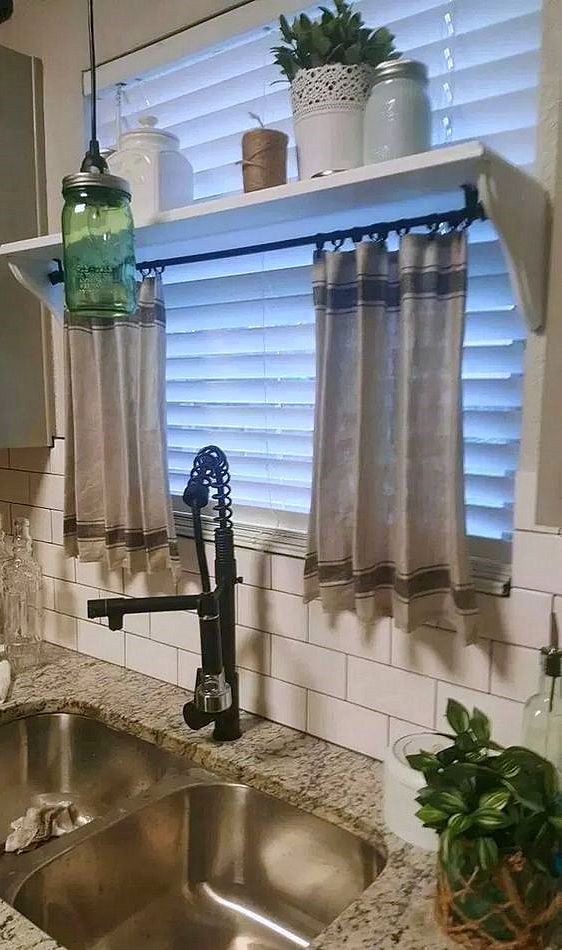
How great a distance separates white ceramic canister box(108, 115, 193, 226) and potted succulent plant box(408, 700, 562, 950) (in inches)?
37.3

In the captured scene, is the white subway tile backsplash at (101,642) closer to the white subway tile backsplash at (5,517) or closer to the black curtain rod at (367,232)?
the white subway tile backsplash at (5,517)

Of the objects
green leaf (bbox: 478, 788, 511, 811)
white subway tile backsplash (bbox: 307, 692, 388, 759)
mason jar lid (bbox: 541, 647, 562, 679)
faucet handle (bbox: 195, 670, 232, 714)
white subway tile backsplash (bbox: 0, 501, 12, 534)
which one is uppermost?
white subway tile backsplash (bbox: 0, 501, 12, 534)

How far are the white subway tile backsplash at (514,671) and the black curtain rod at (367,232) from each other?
2.01 ft

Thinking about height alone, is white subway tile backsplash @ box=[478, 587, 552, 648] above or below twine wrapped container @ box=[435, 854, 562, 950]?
above

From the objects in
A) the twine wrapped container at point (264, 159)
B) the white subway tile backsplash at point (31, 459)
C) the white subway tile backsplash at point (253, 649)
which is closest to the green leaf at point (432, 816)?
the white subway tile backsplash at point (253, 649)

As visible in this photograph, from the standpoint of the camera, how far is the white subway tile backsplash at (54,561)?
1.83 meters

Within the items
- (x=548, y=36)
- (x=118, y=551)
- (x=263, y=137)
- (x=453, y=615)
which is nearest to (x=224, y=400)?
(x=118, y=551)

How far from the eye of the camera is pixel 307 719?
1.40 m

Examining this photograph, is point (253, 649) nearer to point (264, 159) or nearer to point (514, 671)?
point (514, 671)

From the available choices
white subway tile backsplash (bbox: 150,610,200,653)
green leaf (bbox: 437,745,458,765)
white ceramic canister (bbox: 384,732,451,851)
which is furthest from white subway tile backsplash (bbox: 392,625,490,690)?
white subway tile backsplash (bbox: 150,610,200,653)

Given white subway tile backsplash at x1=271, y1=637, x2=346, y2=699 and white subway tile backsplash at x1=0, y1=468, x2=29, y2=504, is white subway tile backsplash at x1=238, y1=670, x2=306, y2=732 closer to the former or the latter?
white subway tile backsplash at x1=271, y1=637, x2=346, y2=699

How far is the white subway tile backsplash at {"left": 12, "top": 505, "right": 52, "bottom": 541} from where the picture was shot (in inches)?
73.7

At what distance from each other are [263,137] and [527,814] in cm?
95

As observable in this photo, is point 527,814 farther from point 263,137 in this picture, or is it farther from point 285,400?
point 263,137
